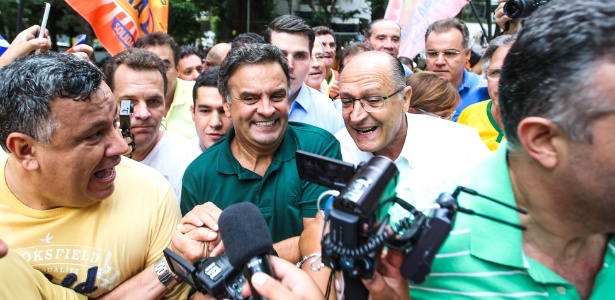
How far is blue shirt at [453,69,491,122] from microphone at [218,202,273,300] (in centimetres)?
349

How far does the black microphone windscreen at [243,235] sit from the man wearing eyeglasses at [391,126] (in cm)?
154

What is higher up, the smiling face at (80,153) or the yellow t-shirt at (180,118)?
the smiling face at (80,153)

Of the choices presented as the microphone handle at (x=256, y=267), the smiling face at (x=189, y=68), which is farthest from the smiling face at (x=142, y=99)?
the smiling face at (x=189, y=68)

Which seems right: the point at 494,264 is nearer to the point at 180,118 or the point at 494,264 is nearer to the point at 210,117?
the point at 210,117

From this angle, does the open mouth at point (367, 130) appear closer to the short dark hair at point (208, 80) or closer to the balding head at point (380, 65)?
the balding head at point (380, 65)

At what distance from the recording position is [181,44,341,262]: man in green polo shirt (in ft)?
8.84

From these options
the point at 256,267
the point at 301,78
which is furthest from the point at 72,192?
the point at 301,78

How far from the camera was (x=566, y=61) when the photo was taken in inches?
48.1

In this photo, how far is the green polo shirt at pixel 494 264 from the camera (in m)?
1.44

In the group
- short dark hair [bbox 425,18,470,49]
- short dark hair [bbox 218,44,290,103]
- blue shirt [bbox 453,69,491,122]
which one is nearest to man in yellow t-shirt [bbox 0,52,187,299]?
short dark hair [bbox 218,44,290,103]

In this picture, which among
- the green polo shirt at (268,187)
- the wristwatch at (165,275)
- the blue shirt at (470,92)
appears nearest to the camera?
the wristwatch at (165,275)

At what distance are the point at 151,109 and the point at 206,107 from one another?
50cm

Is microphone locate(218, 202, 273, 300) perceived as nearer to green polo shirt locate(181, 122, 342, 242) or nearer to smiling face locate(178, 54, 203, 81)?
green polo shirt locate(181, 122, 342, 242)

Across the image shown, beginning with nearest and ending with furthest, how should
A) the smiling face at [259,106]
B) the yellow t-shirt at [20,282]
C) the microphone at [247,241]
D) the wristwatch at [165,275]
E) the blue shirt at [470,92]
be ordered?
the microphone at [247,241] → the yellow t-shirt at [20,282] → the wristwatch at [165,275] → the smiling face at [259,106] → the blue shirt at [470,92]
